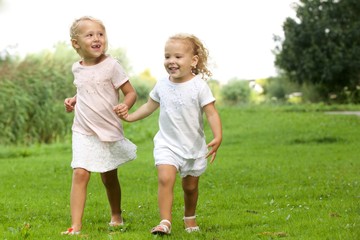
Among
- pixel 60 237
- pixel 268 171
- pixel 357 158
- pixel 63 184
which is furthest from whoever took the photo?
pixel 357 158

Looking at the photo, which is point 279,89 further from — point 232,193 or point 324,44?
point 232,193

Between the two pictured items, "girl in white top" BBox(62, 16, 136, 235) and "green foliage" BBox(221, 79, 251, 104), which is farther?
"green foliage" BBox(221, 79, 251, 104)

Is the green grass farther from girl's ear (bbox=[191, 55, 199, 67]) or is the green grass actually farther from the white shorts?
girl's ear (bbox=[191, 55, 199, 67])

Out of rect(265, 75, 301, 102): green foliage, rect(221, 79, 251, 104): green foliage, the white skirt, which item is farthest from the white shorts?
rect(265, 75, 301, 102): green foliage

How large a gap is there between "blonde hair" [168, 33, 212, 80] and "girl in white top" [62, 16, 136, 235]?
0.67 meters

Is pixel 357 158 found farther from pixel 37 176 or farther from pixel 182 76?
pixel 182 76

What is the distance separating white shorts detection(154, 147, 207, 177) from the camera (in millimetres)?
6418

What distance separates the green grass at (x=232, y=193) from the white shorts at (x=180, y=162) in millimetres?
546

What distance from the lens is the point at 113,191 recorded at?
7176 mm

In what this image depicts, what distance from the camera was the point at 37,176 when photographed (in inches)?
501

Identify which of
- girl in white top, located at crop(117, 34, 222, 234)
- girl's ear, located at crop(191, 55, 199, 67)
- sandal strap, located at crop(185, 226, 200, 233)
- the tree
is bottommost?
the tree

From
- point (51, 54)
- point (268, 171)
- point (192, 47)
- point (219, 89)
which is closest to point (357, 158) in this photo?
point (268, 171)

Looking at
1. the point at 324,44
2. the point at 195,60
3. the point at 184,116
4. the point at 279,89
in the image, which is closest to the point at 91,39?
the point at 195,60

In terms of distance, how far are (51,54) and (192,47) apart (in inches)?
659
